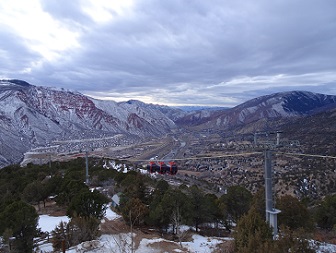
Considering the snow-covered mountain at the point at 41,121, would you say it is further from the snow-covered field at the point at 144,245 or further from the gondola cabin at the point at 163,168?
the gondola cabin at the point at 163,168

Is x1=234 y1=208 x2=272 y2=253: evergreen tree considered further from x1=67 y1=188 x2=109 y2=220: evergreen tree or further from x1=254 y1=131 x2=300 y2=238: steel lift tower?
x1=67 y1=188 x2=109 y2=220: evergreen tree

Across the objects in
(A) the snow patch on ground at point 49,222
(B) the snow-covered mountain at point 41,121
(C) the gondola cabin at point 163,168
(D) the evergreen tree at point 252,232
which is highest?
(B) the snow-covered mountain at point 41,121

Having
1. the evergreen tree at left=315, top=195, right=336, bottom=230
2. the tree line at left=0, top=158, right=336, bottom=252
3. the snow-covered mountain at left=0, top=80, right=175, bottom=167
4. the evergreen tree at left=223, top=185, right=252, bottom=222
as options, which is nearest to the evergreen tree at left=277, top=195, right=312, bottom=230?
the tree line at left=0, top=158, right=336, bottom=252

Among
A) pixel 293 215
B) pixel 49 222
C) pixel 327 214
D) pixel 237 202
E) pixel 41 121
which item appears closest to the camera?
pixel 293 215

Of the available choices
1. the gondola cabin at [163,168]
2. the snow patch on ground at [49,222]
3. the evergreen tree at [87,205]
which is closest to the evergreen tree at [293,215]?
the gondola cabin at [163,168]

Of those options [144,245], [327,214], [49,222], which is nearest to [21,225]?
[49,222]

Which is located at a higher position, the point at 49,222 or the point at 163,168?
the point at 163,168

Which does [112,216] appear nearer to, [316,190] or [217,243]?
[217,243]

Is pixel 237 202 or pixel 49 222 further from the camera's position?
pixel 237 202

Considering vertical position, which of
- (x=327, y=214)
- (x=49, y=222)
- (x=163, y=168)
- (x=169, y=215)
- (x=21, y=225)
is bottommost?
(x=49, y=222)

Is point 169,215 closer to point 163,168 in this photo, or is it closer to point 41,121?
point 163,168

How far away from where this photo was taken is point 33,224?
1969 centimetres

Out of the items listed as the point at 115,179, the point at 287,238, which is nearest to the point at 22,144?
the point at 115,179

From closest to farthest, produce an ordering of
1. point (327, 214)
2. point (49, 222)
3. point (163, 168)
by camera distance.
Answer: point (163, 168), point (49, 222), point (327, 214)
